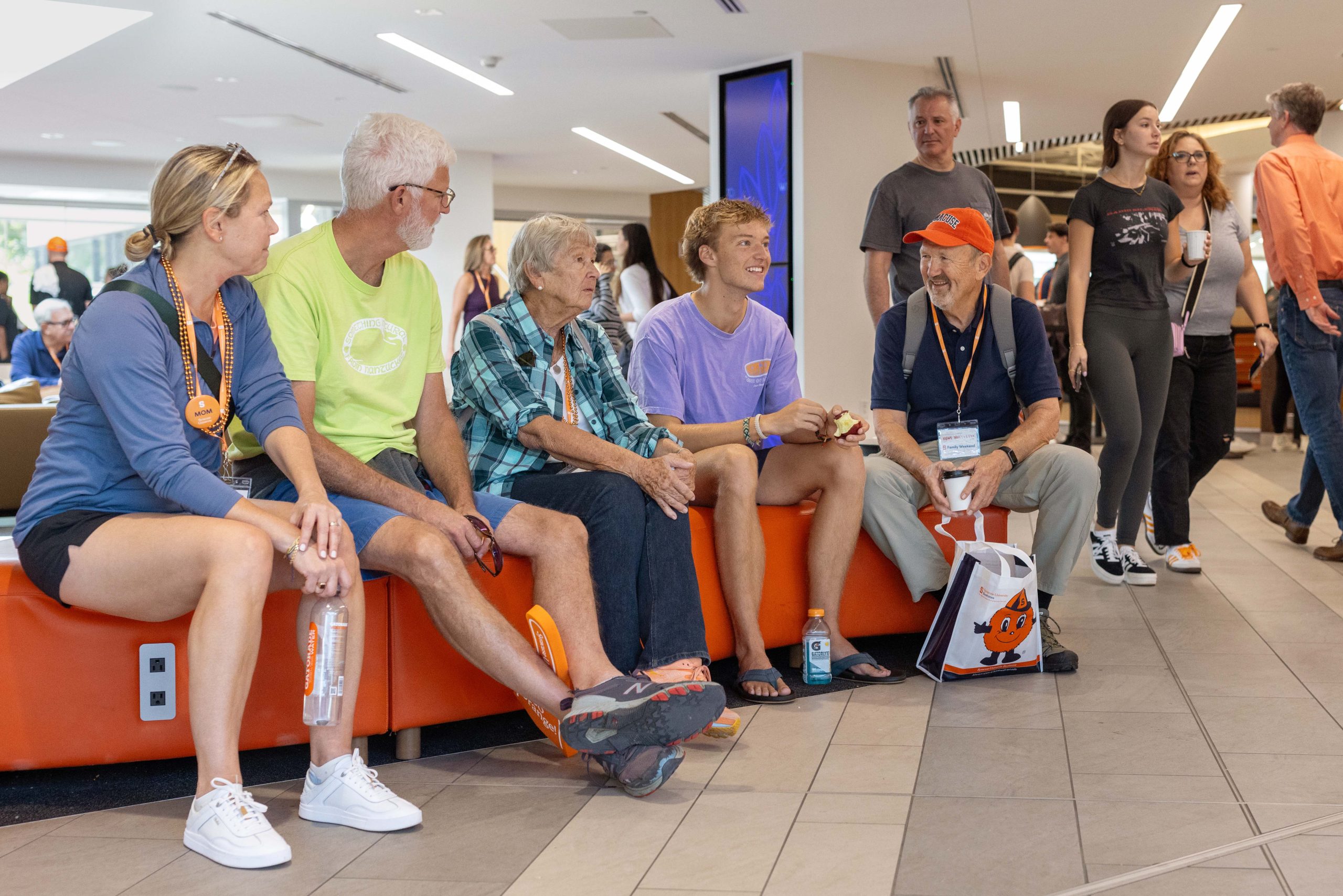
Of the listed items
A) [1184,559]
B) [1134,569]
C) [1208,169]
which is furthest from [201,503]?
[1208,169]

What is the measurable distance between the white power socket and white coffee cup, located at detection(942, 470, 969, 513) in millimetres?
1869

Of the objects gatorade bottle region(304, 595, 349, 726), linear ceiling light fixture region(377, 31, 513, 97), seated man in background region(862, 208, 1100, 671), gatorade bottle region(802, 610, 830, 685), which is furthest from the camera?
linear ceiling light fixture region(377, 31, 513, 97)

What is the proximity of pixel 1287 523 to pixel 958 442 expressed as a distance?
264 centimetres

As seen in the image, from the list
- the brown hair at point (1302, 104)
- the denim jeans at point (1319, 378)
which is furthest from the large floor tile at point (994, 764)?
the brown hair at point (1302, 104)

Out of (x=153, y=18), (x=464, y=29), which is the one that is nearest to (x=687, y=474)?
(x=464, y=29)

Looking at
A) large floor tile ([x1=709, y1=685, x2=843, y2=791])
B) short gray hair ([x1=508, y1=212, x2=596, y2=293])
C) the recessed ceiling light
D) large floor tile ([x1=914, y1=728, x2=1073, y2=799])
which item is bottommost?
large floor tile ([x1=709, y1=685, x2=843, y2=791])

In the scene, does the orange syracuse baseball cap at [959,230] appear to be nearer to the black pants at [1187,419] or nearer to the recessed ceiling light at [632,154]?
the black pants at [1187,419]

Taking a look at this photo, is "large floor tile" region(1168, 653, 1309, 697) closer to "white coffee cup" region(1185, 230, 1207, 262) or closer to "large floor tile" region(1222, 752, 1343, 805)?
"large floor tile" region(1222, 752, 1343, 805)

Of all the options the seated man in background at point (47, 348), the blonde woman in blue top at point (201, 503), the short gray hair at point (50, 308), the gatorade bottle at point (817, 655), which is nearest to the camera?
the blonde woman in blue top at point (201, 503)

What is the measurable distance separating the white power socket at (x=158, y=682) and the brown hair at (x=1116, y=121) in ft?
10.8

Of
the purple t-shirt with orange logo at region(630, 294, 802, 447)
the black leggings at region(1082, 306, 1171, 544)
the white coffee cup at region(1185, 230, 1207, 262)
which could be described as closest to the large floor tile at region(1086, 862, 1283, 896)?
the purple t-shirt with orange logo at region(630, 294, 802, 447)

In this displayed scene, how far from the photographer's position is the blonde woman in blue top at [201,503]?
1928mm

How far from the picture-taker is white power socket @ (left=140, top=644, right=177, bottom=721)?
7.34ft

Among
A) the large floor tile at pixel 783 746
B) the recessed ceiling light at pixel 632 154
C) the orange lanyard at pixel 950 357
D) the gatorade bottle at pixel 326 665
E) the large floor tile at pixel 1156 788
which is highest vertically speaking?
the recessed ceiling light at pixel 632 154
